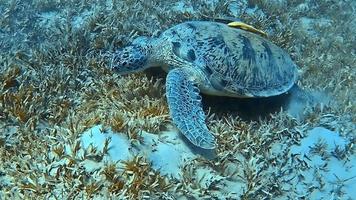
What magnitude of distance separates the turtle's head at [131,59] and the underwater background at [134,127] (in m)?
0.16

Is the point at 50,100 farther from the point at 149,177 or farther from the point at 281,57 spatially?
the point at 281,57

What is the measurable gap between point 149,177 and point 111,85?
1410 millimetres

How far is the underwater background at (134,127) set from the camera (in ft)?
9.73

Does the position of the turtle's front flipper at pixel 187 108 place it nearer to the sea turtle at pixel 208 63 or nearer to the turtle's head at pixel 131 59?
the sea turtle at pixel 208 63

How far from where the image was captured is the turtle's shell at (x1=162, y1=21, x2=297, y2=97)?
3652mm

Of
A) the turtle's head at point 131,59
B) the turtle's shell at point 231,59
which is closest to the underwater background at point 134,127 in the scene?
the turtle's head at point 131,59

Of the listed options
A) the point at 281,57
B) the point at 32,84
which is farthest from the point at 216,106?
the point at 32,84

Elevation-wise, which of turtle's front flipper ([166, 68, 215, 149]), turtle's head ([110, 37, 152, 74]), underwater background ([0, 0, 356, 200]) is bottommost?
underwater background ([0, 0, 356, 200])

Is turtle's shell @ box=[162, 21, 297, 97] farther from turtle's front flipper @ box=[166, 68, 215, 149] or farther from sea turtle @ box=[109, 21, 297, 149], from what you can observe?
turtle's front flipper @ box=[166, 68, 215, 149]

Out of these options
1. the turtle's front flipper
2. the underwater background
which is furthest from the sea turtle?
the underwater background

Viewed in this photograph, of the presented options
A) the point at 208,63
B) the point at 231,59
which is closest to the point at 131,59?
the point at 208,63

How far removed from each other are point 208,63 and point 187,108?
1.87 ft

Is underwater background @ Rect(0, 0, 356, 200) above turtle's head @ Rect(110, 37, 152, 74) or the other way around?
the other way around

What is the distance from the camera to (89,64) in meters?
4.35
